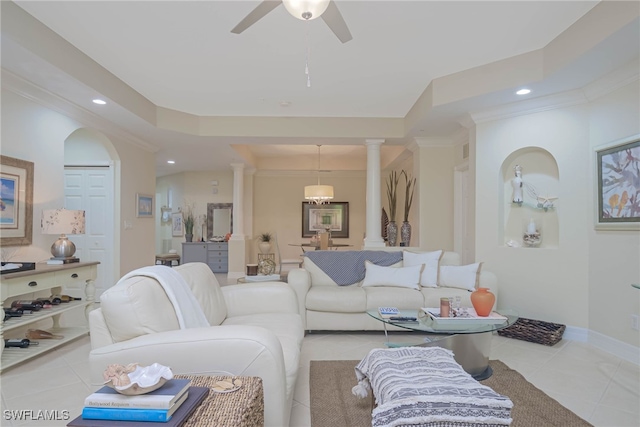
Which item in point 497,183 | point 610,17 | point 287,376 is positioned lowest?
point 287,376

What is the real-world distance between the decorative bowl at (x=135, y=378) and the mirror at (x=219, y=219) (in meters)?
8.14

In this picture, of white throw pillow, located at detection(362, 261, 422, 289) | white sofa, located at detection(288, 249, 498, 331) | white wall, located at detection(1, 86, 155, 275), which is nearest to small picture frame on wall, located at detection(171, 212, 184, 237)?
white wall, located at detection(1, 86, 155, 275)

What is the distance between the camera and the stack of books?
1157 mm

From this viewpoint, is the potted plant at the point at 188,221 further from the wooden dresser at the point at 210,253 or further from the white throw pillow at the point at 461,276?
the white throw pillow at the point at 461,276

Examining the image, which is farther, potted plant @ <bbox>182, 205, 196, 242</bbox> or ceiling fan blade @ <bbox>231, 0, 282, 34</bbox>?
potted plant @ <bbox>182, 205, 196, 242</bbox>

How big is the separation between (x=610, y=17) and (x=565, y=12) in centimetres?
30

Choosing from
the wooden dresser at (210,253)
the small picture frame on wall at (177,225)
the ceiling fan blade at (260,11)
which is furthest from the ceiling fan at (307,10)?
the small picture frame on wall at (177,225)

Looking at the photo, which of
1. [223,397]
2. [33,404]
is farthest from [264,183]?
[223,397]

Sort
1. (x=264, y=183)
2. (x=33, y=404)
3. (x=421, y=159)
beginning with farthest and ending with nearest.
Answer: (x=264, y=183), (x=421, y=159), (x=33, y=404)

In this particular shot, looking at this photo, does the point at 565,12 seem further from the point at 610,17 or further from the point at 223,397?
the point at 223,397

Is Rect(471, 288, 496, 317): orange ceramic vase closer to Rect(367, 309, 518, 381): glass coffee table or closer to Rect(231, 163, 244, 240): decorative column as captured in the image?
Rect(367, 309, 518, 381): glass coffee table

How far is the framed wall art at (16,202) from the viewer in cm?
327

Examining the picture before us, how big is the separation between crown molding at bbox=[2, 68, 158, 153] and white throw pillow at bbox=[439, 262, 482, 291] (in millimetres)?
4408

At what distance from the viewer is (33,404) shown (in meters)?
2.34
